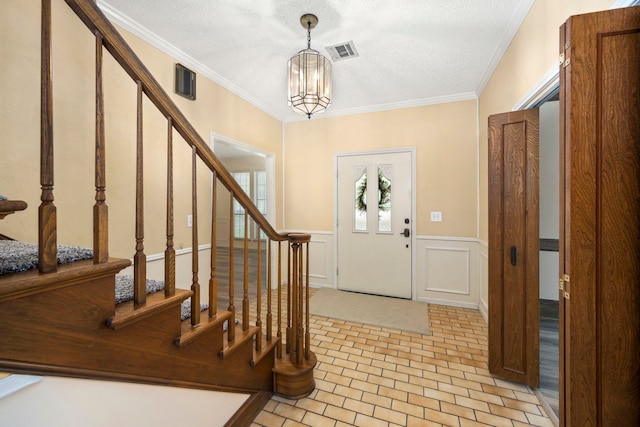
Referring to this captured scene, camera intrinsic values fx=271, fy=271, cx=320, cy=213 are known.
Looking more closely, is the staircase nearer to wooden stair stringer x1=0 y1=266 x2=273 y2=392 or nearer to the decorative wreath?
wooden stair stringer x1=0 y1=266 x2=273 y2=392

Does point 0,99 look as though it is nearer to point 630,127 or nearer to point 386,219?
point 630,127

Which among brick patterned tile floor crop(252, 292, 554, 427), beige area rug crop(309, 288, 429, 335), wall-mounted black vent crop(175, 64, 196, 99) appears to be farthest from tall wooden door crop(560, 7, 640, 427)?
wall-mounted black vent crop(175, 64, 196, 99)

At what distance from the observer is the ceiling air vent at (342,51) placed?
2367 mm

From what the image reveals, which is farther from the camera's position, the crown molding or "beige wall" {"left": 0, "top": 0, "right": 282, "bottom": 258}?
the crown molding

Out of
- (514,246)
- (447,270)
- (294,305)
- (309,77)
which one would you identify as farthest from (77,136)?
(447,270)

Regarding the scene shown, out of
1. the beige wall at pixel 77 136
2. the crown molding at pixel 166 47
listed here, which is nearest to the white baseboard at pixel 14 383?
the beige wall at pixel 77 136

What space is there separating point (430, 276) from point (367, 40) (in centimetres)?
281

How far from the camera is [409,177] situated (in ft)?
12.0

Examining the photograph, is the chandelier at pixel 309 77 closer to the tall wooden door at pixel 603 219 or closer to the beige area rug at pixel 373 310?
the tall wooden door at pixel 603 219

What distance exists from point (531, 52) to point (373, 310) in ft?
9.21

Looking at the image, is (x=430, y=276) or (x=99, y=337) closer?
(x=99, y=337)

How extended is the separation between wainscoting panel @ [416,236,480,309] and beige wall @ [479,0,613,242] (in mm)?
1614

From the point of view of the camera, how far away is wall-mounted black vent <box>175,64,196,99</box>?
8.05 ft

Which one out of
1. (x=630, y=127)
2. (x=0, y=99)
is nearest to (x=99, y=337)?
(x=0, y=99)
